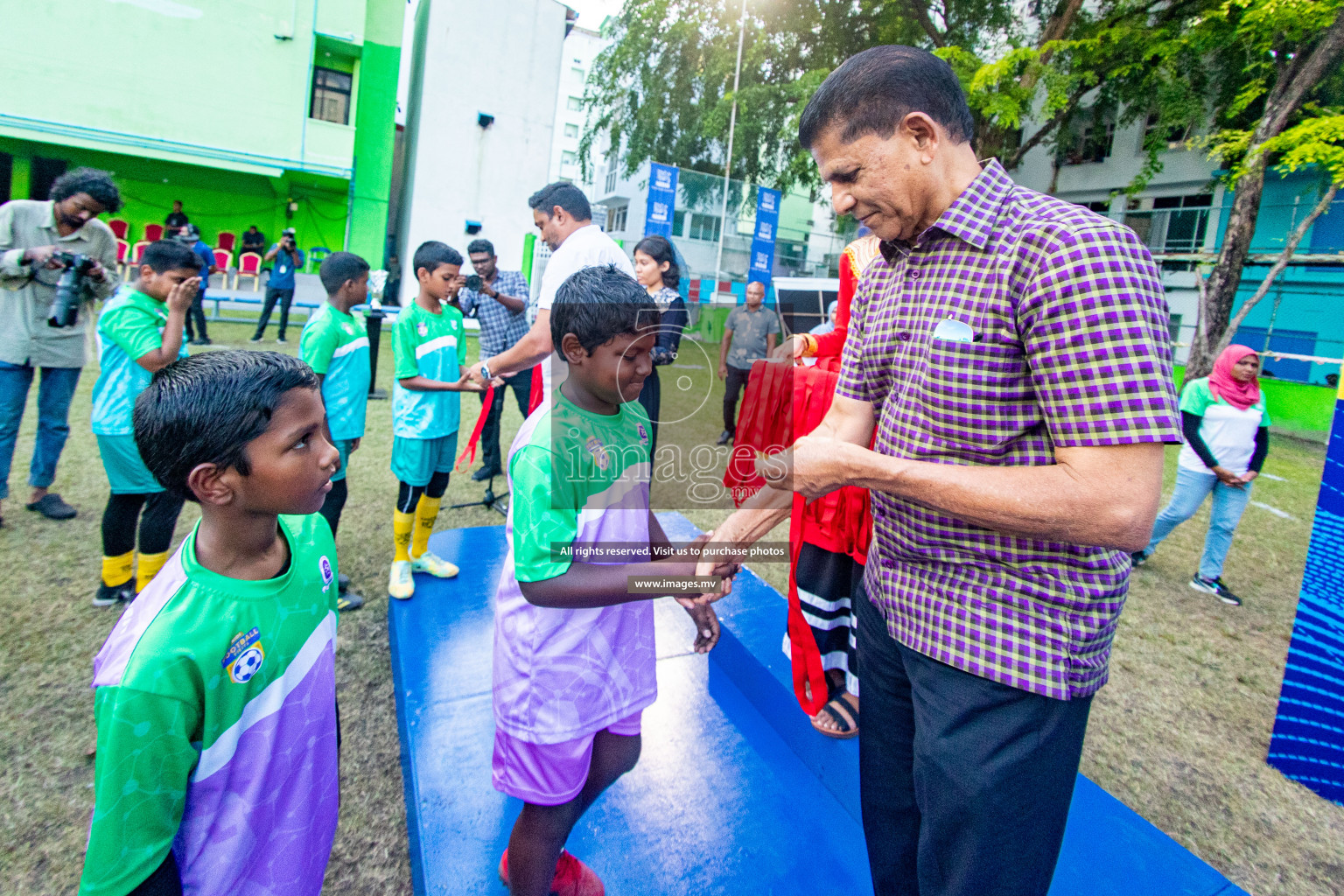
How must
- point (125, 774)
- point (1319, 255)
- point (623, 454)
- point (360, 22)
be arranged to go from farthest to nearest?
point (360, 22), point (1319, 255), point (623, 454), point (125, 774)

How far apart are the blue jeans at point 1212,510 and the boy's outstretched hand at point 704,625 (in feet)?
14.7

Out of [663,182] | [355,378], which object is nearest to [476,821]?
[355,378]

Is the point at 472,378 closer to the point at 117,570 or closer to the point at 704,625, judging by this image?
the point at 117,570

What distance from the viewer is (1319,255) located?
1415 centimetres

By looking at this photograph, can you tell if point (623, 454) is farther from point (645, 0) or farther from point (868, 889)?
point (645, 0)

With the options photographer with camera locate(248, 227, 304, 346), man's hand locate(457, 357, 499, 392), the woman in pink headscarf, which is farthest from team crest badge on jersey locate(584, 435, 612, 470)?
photographer with camera locate(248, 227, 304, 346)

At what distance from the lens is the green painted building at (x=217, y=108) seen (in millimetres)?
13914

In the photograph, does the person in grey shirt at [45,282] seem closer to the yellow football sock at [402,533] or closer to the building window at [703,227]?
the yellow football sock at [402,533]

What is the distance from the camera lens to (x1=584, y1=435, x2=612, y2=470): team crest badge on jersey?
143cm

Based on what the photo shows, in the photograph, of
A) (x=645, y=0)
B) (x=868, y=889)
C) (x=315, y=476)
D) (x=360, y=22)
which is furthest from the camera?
(x=645, y=0)

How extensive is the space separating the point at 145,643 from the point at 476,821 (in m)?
1.28

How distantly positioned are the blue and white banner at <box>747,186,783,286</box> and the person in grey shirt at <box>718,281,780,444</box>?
8.37 metres

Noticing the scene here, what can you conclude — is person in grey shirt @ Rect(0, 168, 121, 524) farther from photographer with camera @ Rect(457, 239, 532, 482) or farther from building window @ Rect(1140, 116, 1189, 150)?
building window @ Rect(1140, 116, 1189, 150)

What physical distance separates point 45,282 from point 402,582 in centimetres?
264
